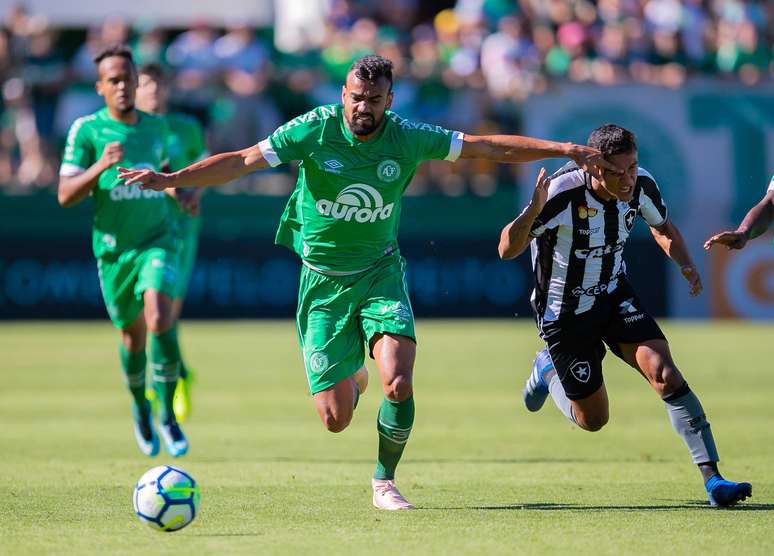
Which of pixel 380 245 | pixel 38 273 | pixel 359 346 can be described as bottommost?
pixel 38 273

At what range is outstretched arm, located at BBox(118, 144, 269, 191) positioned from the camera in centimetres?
776

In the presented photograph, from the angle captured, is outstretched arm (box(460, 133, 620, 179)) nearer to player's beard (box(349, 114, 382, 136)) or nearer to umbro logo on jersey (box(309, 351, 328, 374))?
player's beard (box(349, 114, 382, 136))

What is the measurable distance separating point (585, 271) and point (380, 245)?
4.31ft

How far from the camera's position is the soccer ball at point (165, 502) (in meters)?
7.01

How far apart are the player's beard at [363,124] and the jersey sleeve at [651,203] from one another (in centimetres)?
172

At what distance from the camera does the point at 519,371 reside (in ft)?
53.7

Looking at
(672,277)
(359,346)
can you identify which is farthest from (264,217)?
(359,346)

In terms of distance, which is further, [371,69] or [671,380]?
[671,380]

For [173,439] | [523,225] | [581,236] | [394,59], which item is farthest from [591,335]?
[394,59]

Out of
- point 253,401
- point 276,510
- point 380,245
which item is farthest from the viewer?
point 253,401

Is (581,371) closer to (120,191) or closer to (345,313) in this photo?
(345,313)

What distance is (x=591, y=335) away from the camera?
880 cm

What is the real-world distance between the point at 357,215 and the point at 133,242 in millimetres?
2981

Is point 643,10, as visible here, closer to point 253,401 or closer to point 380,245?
point 253,401
